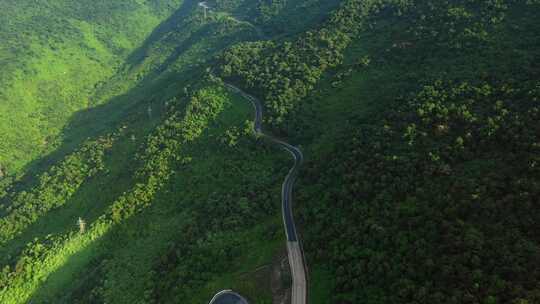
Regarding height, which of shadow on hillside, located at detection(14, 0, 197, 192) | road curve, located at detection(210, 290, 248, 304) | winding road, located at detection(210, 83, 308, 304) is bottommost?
shadow on hillside, located at detection(14, 0, 197, 192)

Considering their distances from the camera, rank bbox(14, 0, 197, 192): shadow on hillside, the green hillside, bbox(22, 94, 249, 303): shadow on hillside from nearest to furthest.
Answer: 1. the green hillside
2. bbox(22, 94, 249, 303): shadow on hillside
3. bbox(14, 0, 197, 192): shadow on hillside

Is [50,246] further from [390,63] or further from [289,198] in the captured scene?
[390,63]

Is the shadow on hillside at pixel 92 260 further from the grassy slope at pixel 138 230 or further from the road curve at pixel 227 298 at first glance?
the road curve at pixel 227 298

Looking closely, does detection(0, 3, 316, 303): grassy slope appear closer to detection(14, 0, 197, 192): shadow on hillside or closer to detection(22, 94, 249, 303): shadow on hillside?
detection(22, 94, 249, 303): shadow on hillside

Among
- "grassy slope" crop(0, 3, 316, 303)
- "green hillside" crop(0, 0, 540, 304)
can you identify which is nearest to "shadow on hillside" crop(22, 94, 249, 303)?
"grassy slope" crop(0, 3, 316, 303)

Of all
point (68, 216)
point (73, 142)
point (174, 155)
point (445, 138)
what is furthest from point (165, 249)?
point (73, 142)

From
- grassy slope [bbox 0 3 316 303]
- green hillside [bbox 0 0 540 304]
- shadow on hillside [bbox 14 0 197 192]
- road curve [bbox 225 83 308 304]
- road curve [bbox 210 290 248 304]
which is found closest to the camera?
green hillside [bbox 0 0 540 304]

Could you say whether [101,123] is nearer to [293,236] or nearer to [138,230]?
[138,230]
